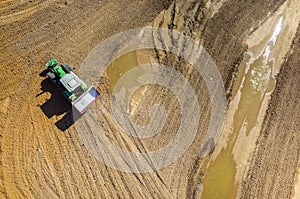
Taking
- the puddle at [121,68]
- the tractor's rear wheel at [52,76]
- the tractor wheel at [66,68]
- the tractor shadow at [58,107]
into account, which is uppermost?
the puddle at [121,68]

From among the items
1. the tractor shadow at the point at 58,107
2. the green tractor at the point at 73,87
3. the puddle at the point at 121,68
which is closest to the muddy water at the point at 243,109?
the puddle at the point at 121,68

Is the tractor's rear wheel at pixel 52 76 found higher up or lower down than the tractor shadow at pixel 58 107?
higher up

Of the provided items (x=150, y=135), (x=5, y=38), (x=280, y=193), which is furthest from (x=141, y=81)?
(x=280, y=193)

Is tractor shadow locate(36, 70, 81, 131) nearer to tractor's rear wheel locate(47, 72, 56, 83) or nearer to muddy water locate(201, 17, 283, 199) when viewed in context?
tractor's rear wheel locate(47, 72, 56, 83)

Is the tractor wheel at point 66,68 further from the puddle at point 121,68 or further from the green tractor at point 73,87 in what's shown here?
the puddle at point 121,68

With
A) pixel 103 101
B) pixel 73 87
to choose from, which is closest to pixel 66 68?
pixel 73 87

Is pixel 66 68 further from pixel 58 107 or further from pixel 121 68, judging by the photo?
pixel 121 68

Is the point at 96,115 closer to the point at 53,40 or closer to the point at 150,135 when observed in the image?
the point at 150,135

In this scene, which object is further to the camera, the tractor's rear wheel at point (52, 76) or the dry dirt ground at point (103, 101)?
the tractor's rear wheel at point (52, 76)
